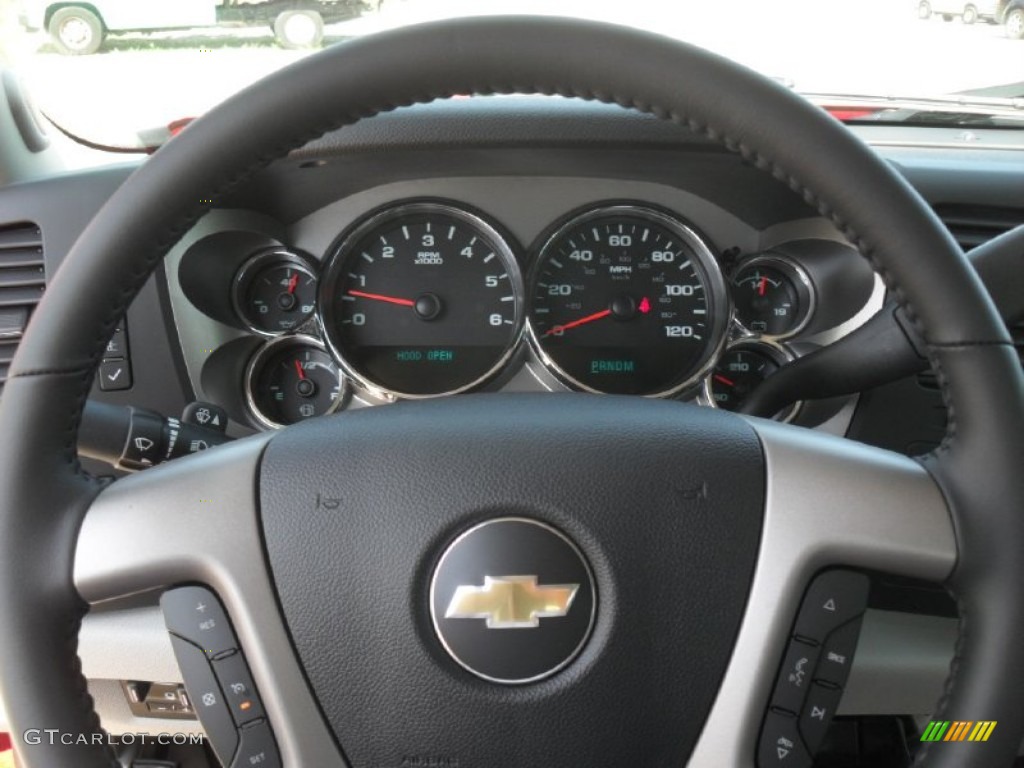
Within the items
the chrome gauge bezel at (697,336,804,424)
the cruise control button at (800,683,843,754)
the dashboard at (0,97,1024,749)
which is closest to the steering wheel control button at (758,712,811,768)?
the cruise control button at (800,683,843,754)

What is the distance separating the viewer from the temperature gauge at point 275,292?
7.20 feet

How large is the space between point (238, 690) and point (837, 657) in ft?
1.99

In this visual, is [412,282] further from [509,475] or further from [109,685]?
[509,475]

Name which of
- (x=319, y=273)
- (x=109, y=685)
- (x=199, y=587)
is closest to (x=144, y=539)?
(x=199, y=587)

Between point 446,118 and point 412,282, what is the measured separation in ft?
1.62

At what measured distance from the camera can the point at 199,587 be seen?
1.02 meters

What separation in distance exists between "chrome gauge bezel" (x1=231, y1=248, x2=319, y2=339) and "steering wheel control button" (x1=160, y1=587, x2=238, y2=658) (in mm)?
1213

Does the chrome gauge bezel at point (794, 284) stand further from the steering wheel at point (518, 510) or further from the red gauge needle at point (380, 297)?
the steering wheel at point (518, 510)

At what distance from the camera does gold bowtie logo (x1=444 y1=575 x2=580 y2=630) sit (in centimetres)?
98

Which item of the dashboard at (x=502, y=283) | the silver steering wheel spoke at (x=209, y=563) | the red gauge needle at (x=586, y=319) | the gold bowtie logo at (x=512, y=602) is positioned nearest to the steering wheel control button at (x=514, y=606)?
the gold bowtie logo at (x=512, y=602)

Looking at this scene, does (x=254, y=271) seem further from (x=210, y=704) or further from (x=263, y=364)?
(x=210, y=704)

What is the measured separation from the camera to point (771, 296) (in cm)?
223

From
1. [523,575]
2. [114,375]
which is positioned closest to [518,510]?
[523,575]

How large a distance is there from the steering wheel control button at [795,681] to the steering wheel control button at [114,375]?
1.42m
